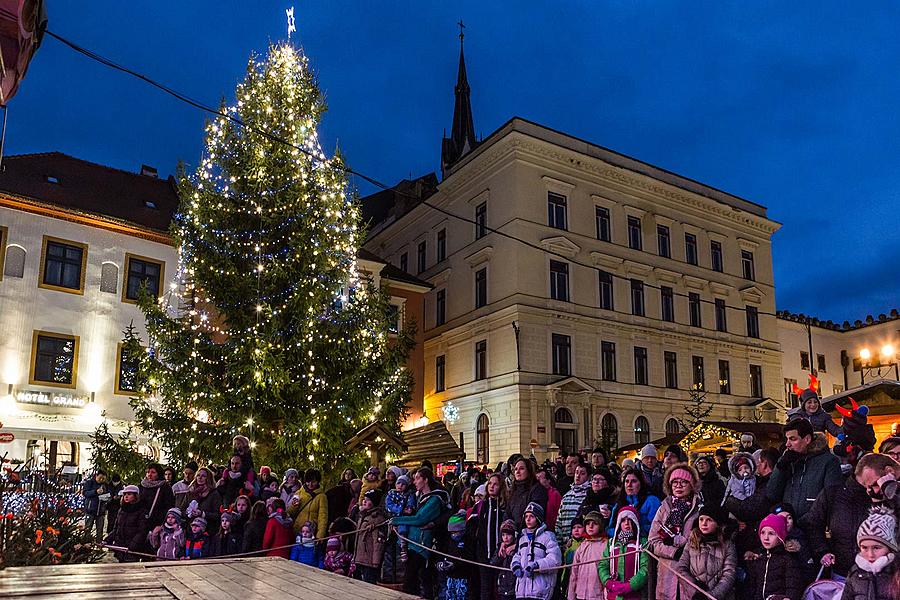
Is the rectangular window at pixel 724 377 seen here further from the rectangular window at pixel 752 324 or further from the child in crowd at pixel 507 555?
the child in crowd at pixel 507 555

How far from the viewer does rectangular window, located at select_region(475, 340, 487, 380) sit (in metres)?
36.5

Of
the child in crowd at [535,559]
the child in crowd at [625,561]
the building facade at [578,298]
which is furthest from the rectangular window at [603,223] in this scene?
the child in crowd at [625,561]

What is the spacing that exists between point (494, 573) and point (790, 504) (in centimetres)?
401

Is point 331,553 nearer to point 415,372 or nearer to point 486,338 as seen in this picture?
point 486,338

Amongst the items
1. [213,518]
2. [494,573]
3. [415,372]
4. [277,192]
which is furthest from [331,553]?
[415,372]

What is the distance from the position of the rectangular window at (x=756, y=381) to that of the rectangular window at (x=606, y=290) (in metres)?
10.5

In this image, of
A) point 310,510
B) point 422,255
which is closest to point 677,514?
point 310,510

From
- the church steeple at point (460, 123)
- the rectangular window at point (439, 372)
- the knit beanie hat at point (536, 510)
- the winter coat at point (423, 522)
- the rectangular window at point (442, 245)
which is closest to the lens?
the knit beanie hat at point (536, 510)

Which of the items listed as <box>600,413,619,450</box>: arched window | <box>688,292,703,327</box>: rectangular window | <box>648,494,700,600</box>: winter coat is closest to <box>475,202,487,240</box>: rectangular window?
<box>600,413,619,450</box>: arched window

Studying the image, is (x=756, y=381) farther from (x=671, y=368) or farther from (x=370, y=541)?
(x=370, y=541)

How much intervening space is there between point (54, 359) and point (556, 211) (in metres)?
21.9

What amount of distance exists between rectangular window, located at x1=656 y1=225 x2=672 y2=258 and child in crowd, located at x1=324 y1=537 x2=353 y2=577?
3248 cm

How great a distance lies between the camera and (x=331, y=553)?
1145cm

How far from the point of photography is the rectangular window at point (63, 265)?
27344 mm
